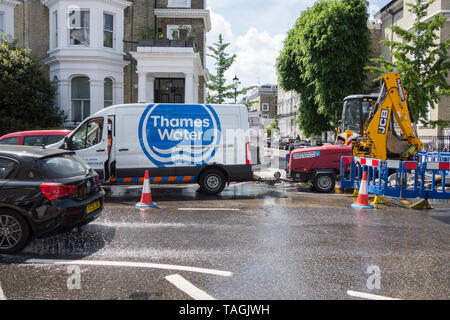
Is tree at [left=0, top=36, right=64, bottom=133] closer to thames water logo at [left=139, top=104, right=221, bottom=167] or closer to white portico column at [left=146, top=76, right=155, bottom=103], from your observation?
white portico column at [left=146, top=76, right=155, bottom=103]

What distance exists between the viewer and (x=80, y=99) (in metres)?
20.2

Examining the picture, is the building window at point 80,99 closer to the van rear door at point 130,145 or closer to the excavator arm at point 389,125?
the van rear door at point 130,145

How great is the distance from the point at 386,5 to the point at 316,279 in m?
32.0

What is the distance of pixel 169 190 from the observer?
12.0m

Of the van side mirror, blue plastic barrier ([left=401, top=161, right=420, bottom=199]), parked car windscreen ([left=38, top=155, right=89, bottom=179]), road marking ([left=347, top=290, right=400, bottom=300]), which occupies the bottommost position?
road marking ([left=347, top=290, right=400, bottom=300])

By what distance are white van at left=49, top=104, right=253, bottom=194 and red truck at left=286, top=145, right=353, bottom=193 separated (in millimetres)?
1809

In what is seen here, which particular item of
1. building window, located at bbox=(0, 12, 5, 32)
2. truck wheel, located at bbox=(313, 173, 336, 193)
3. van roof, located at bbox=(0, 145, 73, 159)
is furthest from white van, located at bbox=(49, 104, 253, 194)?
building window, located at bbox=(0, 12, 5, 32)

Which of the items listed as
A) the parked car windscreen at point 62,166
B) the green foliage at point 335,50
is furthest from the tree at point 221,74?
the parked car windscreen at point 62,166

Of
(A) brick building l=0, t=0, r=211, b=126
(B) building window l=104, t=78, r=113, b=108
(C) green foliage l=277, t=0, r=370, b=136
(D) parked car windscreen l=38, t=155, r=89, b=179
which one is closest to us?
(D) parked car windscreen l=38, t=155, r=89, b=179

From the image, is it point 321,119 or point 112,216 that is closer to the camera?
point 112,216

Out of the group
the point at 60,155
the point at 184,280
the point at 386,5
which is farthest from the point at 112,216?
the point at 386,5

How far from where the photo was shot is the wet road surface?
4.16 meters
